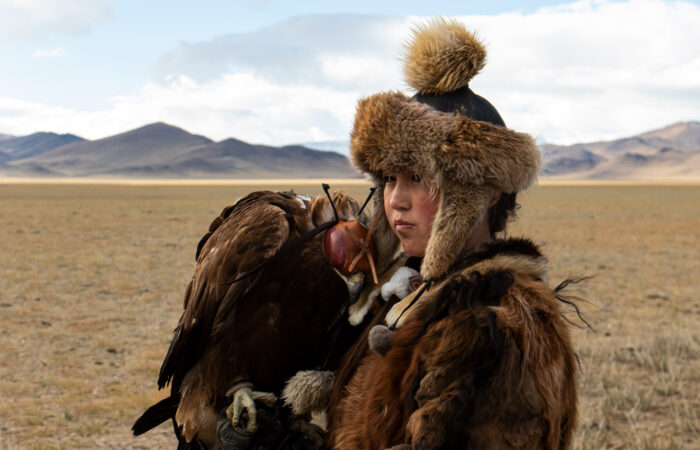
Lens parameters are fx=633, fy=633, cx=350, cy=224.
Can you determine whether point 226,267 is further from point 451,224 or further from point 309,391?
point 451,224

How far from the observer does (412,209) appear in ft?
5.67

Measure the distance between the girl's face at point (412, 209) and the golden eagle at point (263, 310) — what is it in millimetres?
323

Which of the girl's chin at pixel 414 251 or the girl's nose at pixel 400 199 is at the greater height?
the girl's nose at pixel 400 199

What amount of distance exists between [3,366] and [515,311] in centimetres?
592

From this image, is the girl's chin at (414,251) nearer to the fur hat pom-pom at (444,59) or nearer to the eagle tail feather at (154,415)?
the fur hat pom-pom at (444,59)

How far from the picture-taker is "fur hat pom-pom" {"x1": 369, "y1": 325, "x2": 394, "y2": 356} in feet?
4.94

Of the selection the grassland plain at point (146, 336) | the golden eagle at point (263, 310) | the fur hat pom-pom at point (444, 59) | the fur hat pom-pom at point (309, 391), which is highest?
the fur hat pom-pom at point (444, 59)

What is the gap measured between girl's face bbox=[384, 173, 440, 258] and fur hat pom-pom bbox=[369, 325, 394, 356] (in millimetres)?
318

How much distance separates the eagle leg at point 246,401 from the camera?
2.01 meters

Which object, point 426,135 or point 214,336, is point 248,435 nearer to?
point 214,336

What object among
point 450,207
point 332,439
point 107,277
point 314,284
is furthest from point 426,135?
point 107,277

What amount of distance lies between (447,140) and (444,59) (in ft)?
0.83

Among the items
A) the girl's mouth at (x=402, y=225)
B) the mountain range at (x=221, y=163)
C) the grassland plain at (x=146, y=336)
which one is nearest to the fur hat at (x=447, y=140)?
the girl's mouth at (x=402, y=225)

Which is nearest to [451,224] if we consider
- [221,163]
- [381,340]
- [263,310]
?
[381,340]
